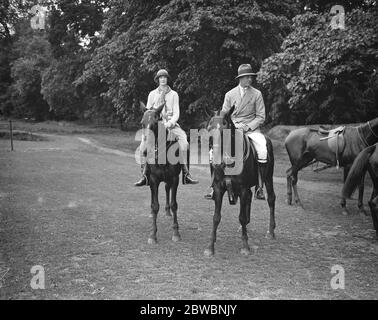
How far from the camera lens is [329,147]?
36.8 ft

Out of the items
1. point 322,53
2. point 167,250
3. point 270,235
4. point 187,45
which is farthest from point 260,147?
point 187,45

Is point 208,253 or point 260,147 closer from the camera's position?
point 208,253

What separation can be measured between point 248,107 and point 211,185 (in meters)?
1.75

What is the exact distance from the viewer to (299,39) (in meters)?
14.5

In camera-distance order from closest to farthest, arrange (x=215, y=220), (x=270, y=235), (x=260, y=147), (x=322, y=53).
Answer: (x=215, y=220)
(x=260, y=147)
(x=270, y=235)
(x=322, y=53)

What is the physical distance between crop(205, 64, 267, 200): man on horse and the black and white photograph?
0.09 ft

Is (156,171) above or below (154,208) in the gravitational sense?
above

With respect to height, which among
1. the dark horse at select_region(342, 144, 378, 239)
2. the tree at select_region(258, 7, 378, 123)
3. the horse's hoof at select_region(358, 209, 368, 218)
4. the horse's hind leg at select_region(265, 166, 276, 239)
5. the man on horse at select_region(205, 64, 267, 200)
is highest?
the tree at select_region(258, 7, 378, 123)

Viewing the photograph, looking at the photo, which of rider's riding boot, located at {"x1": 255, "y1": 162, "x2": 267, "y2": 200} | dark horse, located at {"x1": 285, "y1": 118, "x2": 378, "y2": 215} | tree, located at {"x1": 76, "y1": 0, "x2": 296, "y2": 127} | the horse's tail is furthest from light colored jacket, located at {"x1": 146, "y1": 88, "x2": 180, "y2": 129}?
tree, located at {"x1": 76, "y1": 0, "x2": 296, "y2": 127}

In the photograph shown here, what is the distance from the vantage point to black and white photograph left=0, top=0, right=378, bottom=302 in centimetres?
580

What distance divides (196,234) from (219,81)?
14.7m

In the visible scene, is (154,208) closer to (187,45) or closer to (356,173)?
(356,173)

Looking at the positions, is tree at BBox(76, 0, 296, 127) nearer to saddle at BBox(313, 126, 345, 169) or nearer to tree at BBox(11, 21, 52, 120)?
saddle at BBox(313, 126, 345, 169)
